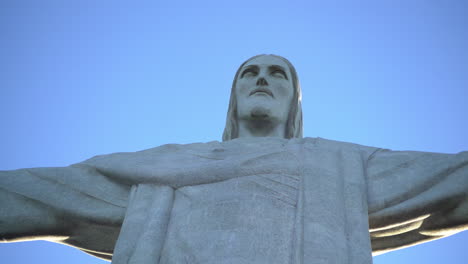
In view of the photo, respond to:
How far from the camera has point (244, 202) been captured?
8.23 metres

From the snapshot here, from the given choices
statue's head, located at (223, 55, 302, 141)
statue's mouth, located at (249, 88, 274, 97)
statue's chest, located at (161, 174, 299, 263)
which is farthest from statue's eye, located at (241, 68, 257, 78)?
statue's chest, located at (161, 174, 299, 263)

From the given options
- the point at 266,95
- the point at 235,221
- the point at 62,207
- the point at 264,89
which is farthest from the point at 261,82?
the point at 235,221

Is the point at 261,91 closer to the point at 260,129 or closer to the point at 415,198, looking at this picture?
the point at 260,129

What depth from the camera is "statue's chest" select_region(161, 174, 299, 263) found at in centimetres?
766

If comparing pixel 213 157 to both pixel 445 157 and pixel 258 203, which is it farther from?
pixel 445 157

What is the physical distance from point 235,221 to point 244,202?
31 cm

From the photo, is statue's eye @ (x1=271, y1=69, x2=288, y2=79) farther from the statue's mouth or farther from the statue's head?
the statue's mouth

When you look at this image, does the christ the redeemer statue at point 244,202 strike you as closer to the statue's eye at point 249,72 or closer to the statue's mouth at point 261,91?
the statue's mouth at point 261,91

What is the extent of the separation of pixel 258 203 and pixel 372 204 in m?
1.42

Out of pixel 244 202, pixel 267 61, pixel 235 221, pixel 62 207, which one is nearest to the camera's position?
pixel 235 221

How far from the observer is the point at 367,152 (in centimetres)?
968

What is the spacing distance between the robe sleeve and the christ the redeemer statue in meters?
0.01

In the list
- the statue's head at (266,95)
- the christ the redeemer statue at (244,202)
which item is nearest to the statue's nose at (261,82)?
the statue's head at (266,95)

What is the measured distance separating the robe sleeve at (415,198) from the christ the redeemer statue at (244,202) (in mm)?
13
